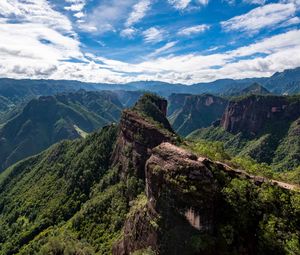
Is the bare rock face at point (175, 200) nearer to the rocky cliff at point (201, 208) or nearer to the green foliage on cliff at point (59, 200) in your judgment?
the rocky cliff at point (201, 208)

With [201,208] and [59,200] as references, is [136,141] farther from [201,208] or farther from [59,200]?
[201,208]

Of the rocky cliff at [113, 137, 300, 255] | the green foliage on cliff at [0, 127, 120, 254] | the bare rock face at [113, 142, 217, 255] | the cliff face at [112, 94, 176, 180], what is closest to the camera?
the rocky cliff at [113, 137, 300, 255]

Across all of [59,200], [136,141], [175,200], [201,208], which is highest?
[201,208]

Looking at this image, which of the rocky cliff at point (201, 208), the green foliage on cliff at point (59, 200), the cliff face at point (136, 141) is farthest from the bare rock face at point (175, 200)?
the green foliage on cliff at point (59, 200)

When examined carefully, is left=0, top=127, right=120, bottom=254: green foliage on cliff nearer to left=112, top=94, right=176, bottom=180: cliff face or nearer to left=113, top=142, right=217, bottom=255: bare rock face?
left=112, top=94, right=176, bottom=180: cliff face

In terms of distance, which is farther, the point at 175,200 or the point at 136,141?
the point at 136,141

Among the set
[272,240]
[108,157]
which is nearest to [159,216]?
[272,240]

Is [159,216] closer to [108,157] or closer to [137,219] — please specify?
[137,219]

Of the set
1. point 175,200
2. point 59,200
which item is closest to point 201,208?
point 175,200

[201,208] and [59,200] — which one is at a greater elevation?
[201,208]

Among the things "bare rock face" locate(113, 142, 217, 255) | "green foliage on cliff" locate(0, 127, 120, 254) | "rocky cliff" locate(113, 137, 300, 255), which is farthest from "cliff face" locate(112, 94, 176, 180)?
"rocky cliff" locate(113, 137, 300, 255)

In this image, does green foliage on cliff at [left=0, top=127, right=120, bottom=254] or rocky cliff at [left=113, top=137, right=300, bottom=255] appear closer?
rocky cliff at [left=113, top=137, right=300, bottom=255]
